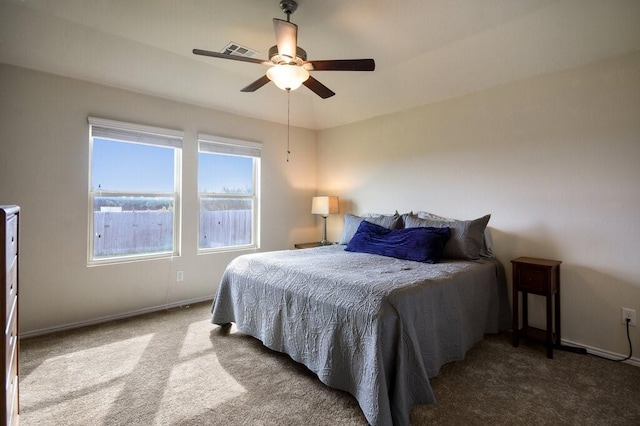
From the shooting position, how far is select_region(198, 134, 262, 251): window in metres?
3.86

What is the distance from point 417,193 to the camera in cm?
369

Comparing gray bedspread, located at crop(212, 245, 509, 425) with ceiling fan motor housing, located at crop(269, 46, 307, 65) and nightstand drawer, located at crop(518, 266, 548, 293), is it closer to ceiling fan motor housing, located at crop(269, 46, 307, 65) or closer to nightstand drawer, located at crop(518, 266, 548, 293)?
nightstand drawer, located at crop(518, 266, 548, 293)

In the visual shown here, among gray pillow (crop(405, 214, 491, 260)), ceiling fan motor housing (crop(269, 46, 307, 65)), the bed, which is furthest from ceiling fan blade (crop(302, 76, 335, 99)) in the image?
gray pillow (crop(405, 214, 491, 260))

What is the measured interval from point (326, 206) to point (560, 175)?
265cm

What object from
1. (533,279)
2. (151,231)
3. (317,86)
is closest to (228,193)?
(151,231)

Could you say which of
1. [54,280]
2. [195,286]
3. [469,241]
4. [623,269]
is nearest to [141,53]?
[54,280]

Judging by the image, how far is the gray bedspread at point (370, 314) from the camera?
1.64 m

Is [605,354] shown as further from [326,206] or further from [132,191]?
[132,191]

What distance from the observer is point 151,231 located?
348 centimetres

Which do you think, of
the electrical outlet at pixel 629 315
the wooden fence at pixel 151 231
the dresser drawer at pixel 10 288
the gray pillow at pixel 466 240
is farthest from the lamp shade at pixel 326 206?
the dresser drawer at pixel 10 288

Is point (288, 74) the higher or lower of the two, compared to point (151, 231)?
higher

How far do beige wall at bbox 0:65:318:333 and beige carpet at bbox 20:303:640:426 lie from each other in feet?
1.55

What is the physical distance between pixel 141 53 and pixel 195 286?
2.58 metres

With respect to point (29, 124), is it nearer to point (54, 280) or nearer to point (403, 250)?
point (54, 280)
